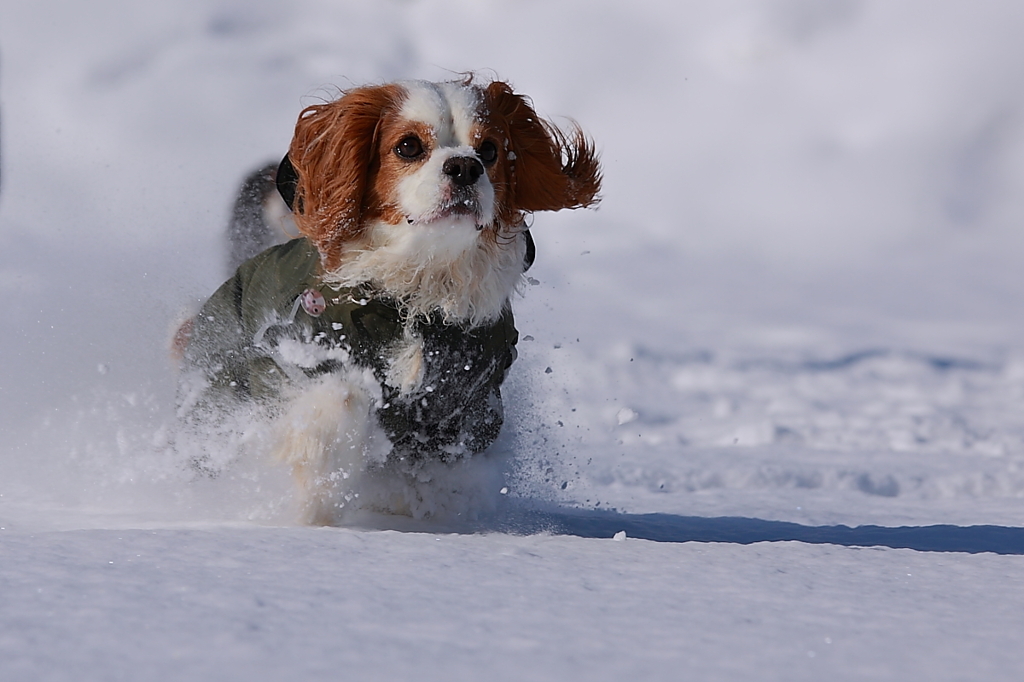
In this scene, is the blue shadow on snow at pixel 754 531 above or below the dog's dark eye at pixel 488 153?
below

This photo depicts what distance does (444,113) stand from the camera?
2.53 metres

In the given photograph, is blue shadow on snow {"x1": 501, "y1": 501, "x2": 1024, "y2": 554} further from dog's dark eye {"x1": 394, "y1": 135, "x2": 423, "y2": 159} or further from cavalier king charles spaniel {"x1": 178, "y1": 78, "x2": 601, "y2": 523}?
dog's dark eye {"x1": 394, "y1": 135, "x2": 423, "y2": 159}

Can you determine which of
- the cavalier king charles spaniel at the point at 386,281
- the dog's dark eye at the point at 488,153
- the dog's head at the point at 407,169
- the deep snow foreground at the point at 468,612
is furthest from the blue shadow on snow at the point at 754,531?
the dog's dark eye at the point at 488,153

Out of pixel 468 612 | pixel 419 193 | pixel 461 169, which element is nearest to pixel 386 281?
pixel 419 193

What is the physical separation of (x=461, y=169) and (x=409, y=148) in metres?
0.21

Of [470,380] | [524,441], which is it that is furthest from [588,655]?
[524,441]

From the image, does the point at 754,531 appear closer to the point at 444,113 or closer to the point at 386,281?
the point at 386,281

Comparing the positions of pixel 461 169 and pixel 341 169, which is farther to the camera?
pixel 341 169

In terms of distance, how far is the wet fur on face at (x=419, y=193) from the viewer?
97.0 inches

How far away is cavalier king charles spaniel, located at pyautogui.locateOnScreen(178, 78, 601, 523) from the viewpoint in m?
2.51

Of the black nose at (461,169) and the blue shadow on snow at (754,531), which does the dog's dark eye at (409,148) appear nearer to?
the black nose at (461,169)

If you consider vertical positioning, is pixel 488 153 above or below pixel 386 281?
above

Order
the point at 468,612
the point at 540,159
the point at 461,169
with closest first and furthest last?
the point at 468,612, the point at 461,169, the point at 540,159

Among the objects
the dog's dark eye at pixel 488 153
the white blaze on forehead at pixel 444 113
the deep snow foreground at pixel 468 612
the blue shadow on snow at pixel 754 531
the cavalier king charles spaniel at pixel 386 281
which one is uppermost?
the white blaze on forehead at pixel 444 113
